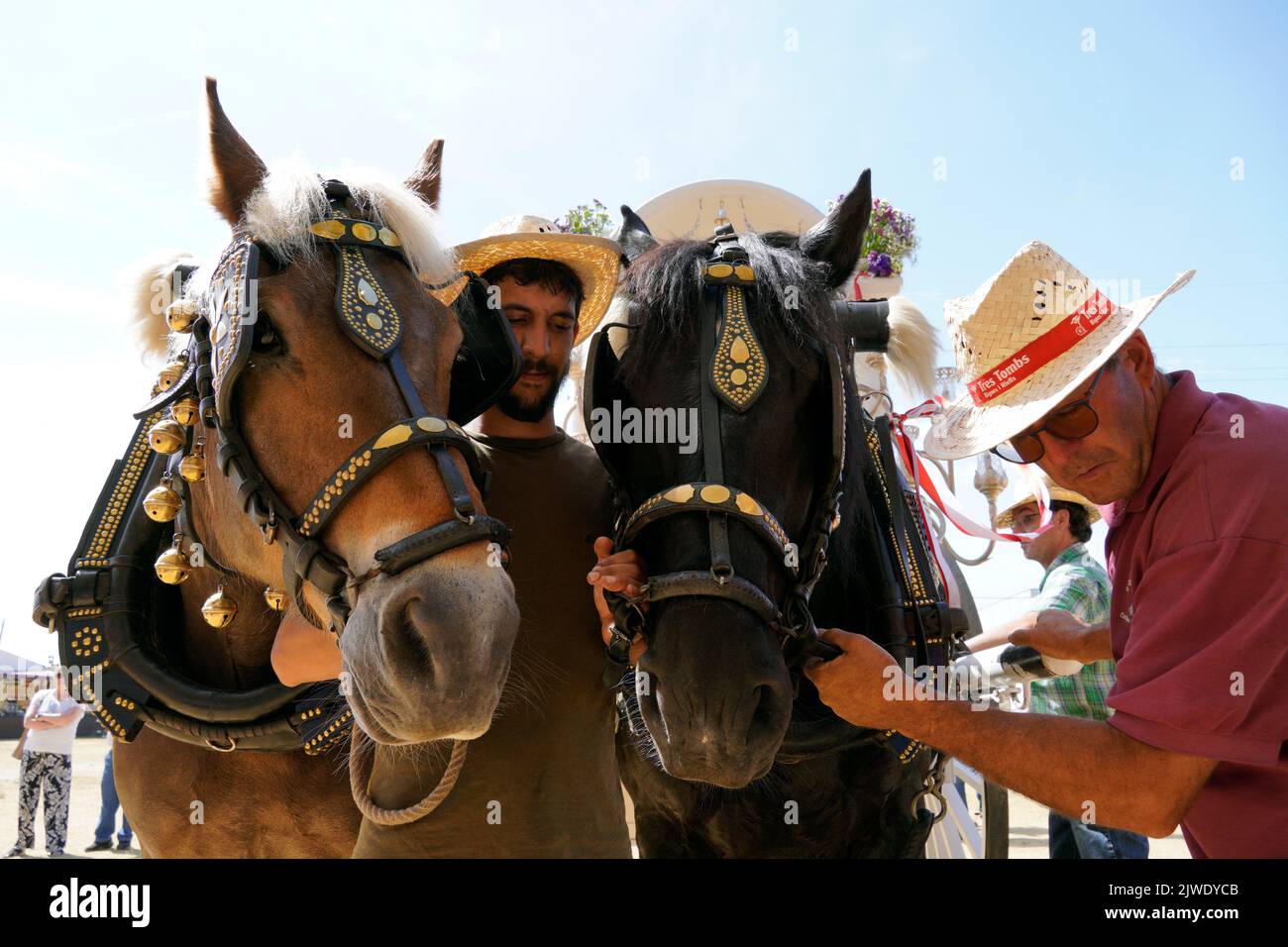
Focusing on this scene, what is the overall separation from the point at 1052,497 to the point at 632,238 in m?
4.02

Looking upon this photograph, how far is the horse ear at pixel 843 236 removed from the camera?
2.99 meters

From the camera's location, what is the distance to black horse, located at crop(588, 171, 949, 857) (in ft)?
6.93

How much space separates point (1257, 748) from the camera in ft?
6.12

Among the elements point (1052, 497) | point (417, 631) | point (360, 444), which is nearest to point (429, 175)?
point (360, 444)

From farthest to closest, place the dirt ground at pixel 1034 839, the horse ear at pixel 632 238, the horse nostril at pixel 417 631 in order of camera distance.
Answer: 1. the dirt ground at pixel 1034 839
2. the horse ear at pixel 632 238
3. the horse nostril at pixel 417 631

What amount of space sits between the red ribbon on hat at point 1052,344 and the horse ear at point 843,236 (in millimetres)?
723

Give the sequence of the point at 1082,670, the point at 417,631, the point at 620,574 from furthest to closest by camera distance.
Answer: the point at 1082,670 → the point at 620,574 → the point at 417,631

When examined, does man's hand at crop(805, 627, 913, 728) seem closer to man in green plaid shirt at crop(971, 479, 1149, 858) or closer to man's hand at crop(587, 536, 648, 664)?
man's hand at crop(587, 536, 648, 664)

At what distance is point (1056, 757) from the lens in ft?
6.75

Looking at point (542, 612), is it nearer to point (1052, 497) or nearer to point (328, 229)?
point (328, 229)

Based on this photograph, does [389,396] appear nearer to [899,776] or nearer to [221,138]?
[221,138]

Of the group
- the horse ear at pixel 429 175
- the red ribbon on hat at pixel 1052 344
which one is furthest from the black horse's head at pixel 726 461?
the horse ear at pixel 429 175

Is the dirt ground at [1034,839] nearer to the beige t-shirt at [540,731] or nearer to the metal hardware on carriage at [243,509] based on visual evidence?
the beige t-shirt at [540,731]
